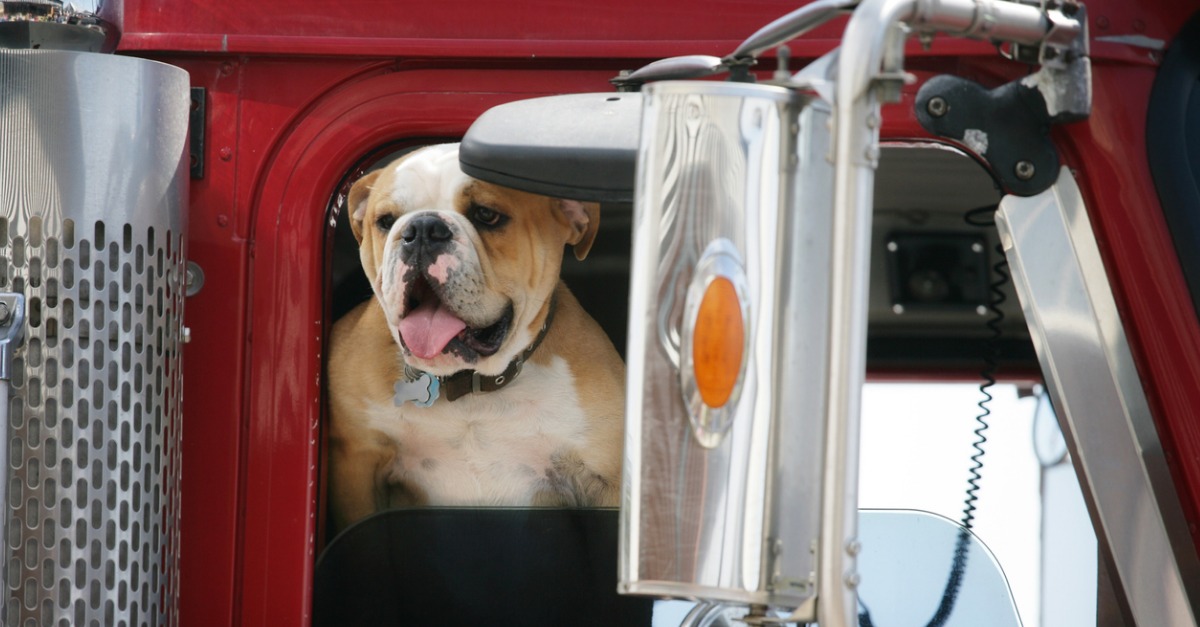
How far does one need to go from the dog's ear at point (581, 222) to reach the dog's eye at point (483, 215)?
0.30ft

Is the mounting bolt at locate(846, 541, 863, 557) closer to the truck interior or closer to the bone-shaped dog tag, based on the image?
the truck interior

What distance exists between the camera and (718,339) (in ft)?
4.10

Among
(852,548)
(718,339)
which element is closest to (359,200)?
(718,339)

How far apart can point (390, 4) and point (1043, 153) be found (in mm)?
890

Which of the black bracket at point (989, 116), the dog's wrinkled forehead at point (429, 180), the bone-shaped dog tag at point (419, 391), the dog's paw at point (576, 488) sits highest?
the black bracket at point (989, 116)

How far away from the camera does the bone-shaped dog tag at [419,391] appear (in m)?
1.84

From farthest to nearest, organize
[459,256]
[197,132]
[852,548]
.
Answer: [197,132]
[459,256]
[852,548]

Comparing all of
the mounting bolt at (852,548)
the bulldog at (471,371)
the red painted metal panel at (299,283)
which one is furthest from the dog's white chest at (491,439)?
the mounting bolt at (852,548)

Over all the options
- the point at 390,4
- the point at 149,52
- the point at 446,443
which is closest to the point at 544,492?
the point at 446,443

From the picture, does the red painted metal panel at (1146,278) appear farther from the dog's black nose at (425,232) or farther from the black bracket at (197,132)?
the black bracket at (197,132)

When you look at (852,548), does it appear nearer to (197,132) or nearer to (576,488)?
(576,488)

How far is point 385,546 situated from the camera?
1834mm

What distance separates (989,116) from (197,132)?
1.05m

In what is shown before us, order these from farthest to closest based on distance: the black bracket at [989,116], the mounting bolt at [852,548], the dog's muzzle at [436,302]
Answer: the dog's muzzle at [436,302], the black bracket at [989,116], the mounting bolt at [852,548]
